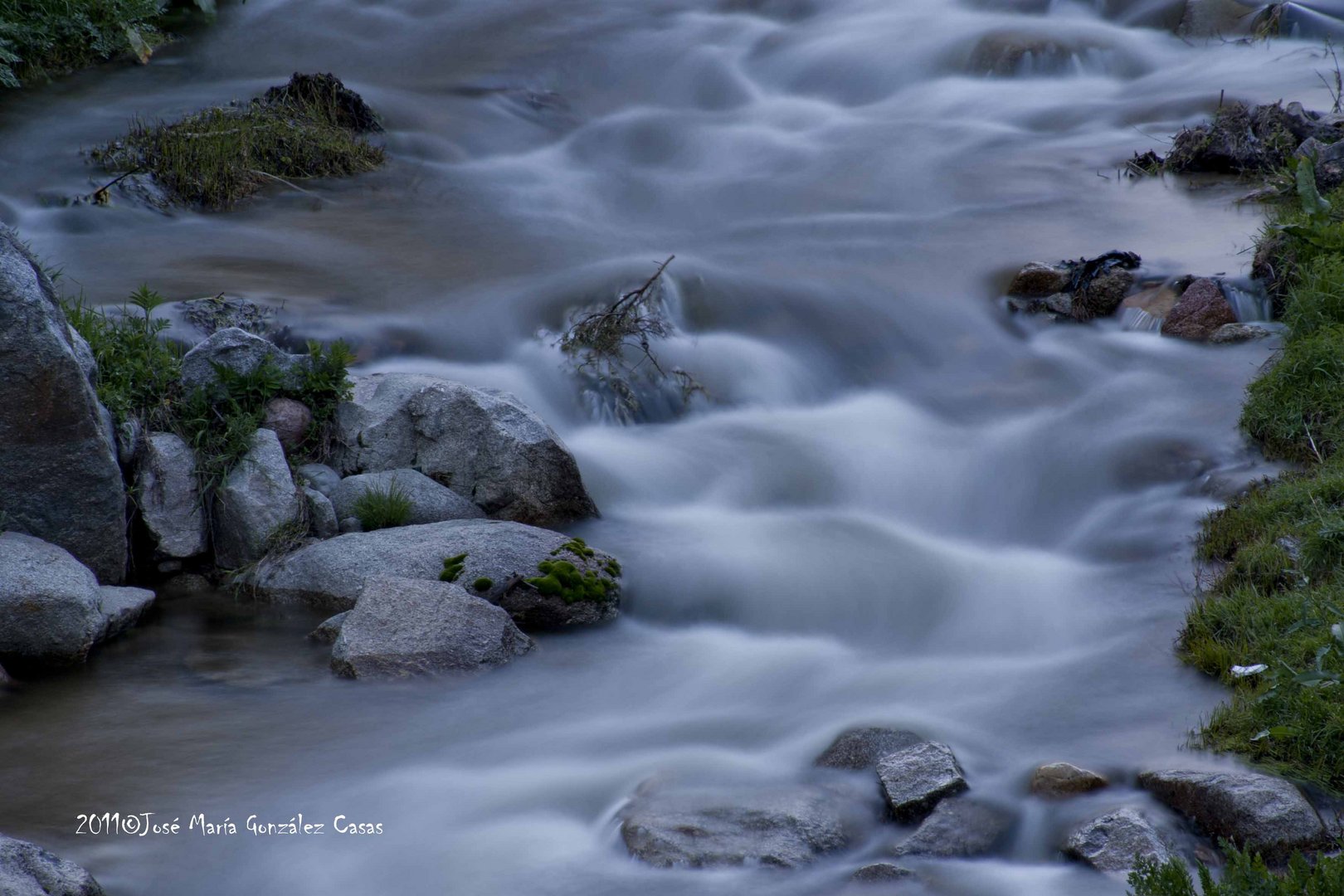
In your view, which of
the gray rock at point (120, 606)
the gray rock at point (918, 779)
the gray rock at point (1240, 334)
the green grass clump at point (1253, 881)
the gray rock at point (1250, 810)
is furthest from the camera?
the gray rock at point (1240, 334)

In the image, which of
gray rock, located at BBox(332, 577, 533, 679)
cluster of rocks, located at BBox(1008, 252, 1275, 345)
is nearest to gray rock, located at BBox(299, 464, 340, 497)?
Result: gray rock, located at BBox(332, 577, 533, 679)

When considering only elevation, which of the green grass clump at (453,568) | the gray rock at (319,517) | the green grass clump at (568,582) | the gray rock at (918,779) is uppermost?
the gray rock at (319,517)

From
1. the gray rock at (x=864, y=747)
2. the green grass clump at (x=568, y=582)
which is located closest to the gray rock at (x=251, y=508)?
the green grass clump at (x=568, y=582)

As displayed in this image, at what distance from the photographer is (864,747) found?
4.42 m

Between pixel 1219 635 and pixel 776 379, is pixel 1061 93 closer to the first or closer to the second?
pixel 776 379

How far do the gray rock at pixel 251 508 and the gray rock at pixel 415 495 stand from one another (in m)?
0.28

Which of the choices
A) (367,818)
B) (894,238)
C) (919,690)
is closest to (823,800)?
(919,690)

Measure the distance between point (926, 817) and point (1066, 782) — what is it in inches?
21.3

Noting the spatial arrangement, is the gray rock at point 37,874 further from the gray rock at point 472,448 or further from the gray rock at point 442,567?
the gray rock at point 472,448

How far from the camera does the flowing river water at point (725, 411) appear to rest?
430cm

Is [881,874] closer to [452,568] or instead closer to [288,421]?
[452,568]

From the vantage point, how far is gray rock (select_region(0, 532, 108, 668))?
16.6ft

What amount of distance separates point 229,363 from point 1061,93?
1003 centimetres

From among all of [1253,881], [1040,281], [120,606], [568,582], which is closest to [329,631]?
[120,606]
